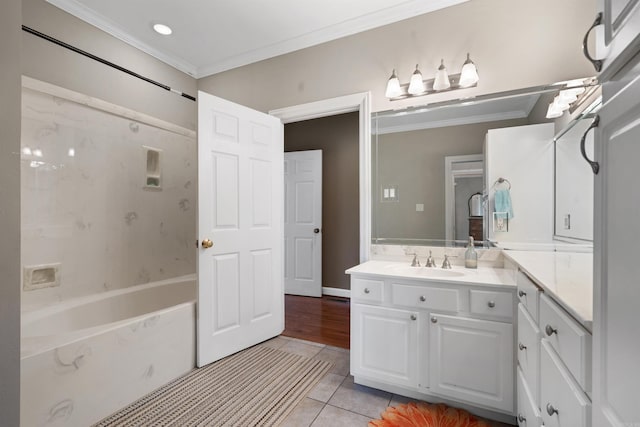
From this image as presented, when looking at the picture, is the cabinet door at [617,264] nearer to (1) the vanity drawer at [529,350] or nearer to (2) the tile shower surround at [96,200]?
(1) the vanity drawer at [529,350]

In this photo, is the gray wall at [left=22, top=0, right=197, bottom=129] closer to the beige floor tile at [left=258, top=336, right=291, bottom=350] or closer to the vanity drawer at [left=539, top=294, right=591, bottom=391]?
the beige floor tile at [left=258, top=336, right=291, bottom=350]

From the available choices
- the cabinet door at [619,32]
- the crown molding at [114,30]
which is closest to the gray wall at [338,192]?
the crown molding at [114,30]

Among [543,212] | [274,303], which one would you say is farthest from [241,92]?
[543,212]

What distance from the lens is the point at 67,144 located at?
2197mm

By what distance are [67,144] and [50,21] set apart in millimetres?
864

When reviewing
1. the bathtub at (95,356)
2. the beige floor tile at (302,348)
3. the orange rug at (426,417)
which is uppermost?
the bathtub at (95,356)

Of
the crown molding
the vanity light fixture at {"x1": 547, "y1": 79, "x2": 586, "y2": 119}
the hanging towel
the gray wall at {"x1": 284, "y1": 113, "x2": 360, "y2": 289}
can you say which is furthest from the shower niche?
the vanity light fixture at {"x1": 547, "y1": 79, "x2": 586, "y2": 119}

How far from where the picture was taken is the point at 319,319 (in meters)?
3.28

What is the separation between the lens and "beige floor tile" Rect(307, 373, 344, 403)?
6.16 feet

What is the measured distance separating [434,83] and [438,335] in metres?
1.70

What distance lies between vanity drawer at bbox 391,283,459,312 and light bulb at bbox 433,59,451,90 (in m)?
1.40

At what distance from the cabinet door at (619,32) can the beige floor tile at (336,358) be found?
2.14m

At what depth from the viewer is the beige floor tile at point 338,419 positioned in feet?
5.35

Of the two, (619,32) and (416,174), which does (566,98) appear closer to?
(416,174)
